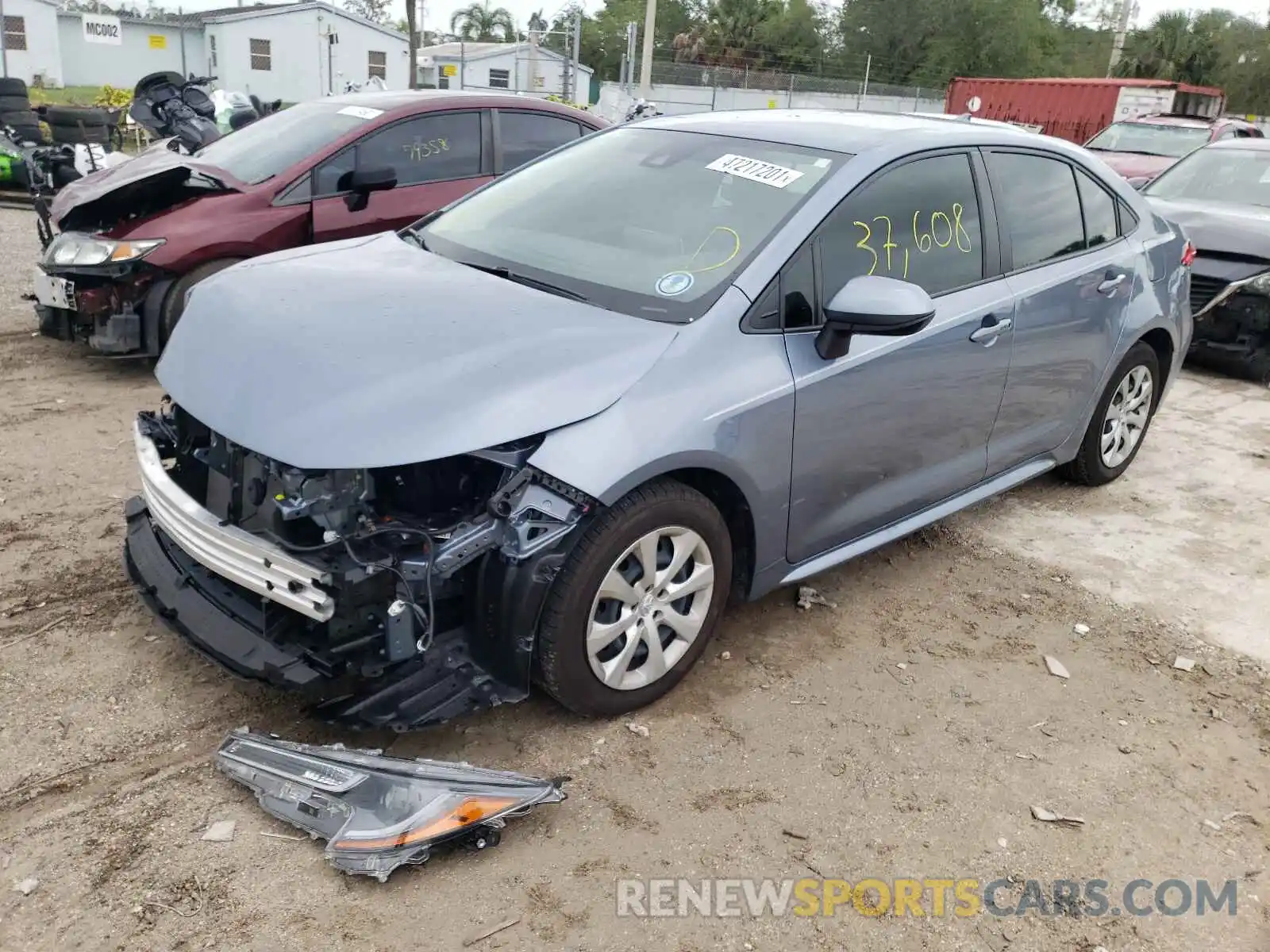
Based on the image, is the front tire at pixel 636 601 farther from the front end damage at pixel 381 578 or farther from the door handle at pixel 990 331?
the door handle at pixel 990 331

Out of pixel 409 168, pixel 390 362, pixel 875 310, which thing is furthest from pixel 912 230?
pixel 409 168

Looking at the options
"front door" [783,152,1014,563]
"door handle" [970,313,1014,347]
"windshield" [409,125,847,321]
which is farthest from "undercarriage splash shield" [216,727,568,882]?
"door handle" [970,313,1014,347]

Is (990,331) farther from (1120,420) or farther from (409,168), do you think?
(409,168)

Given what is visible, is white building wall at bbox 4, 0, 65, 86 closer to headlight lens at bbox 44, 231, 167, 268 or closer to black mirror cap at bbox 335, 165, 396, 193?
headlight lens at bbox 44, 231, 167, 268

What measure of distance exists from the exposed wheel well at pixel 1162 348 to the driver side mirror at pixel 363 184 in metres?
4.10

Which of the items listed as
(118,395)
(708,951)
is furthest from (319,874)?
(118,395)

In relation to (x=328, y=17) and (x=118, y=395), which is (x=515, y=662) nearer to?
(x=118, y=395)

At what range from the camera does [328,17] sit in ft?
131

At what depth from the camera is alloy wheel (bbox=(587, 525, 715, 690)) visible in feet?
9.55

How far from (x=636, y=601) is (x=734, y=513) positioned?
1.57 ft

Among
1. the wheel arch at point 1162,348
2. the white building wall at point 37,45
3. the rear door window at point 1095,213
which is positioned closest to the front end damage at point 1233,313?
the wheel arch at point 1162,348

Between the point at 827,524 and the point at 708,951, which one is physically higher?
the point at 827,524

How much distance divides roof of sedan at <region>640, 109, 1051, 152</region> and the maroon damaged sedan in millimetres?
2507

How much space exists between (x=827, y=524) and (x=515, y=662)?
127cm
